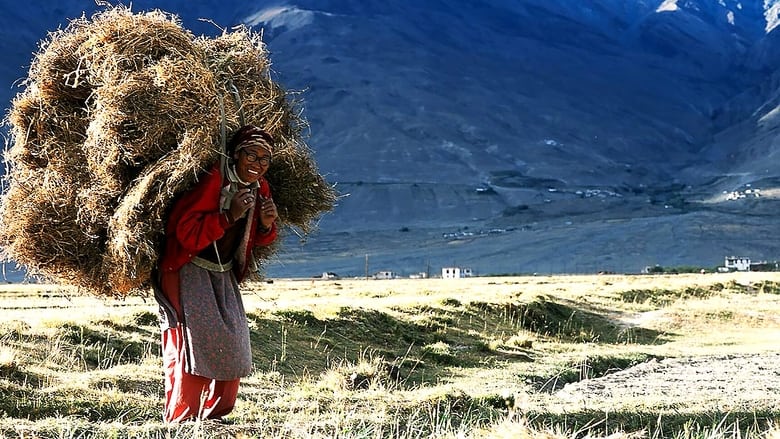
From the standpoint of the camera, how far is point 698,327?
20156 mm

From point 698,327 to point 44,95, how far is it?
15978mm

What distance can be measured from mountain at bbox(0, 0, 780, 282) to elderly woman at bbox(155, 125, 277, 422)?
3562 centimetres

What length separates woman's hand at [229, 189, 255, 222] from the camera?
238 inches

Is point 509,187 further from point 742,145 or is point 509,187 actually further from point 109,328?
point 109,328

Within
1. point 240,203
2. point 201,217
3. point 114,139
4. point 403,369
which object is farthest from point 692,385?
point 114,139

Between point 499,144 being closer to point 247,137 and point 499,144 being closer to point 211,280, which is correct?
point 247,137

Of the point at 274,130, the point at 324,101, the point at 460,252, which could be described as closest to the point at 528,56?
the point at 324,101

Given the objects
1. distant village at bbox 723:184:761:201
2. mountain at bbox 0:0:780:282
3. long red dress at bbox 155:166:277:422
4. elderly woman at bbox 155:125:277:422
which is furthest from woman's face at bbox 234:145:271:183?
distant village at bbox 723:184:761:201

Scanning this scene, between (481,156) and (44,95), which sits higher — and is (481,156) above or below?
above

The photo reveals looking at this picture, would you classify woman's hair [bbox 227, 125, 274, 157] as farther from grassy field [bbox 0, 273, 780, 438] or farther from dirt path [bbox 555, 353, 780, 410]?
dirt path [bbox 555, 353, 780, 410]

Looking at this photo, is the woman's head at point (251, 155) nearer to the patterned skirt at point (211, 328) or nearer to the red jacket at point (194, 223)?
the red jacket at point (194, 223)

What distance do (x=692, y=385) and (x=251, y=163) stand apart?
610cm

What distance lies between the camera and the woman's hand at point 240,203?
6051 mm

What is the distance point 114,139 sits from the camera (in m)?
6.25
